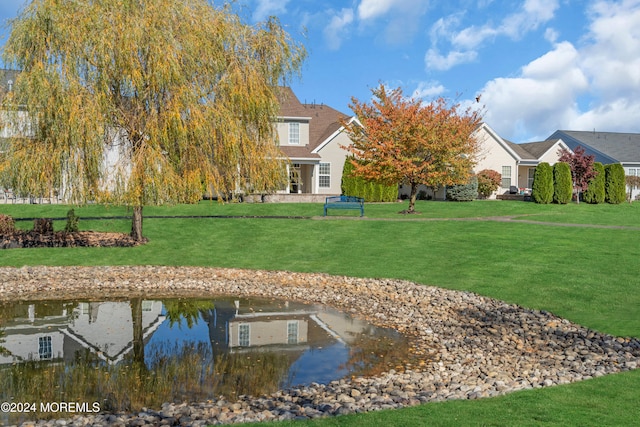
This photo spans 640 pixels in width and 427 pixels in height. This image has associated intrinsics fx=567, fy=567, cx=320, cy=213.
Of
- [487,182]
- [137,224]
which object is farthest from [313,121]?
[137,224]

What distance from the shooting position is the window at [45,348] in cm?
959

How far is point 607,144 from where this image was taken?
50.0 meters

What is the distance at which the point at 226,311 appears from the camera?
13.1 metres

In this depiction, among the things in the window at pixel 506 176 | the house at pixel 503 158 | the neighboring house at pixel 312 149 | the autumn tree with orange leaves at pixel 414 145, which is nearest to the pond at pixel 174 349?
the autumn tree with orange leaves at pixel 414 145

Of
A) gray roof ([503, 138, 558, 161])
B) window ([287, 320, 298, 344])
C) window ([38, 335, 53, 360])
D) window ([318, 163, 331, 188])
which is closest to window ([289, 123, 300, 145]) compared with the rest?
window ([318, 163, 331, 188])

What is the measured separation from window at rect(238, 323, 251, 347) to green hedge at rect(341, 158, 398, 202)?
25682 mm

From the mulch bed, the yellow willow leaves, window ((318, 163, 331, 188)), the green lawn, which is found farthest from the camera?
window ((318, 163, 331, 188))

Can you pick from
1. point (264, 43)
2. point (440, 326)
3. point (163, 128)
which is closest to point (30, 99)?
→ point (163, 128)

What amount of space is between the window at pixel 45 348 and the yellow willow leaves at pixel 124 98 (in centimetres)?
783

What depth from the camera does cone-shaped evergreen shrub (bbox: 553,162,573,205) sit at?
35125 millimetres

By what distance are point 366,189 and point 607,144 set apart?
2617 cm

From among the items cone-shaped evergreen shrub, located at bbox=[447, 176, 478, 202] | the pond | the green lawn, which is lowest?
the pond

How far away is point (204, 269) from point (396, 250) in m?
6.33

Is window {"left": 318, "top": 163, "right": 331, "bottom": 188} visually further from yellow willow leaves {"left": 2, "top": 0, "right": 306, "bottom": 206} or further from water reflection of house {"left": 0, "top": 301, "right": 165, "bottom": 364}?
A: water reflection of house {"left": 0, "top": 301, "right": 165, "bottom": 364}
